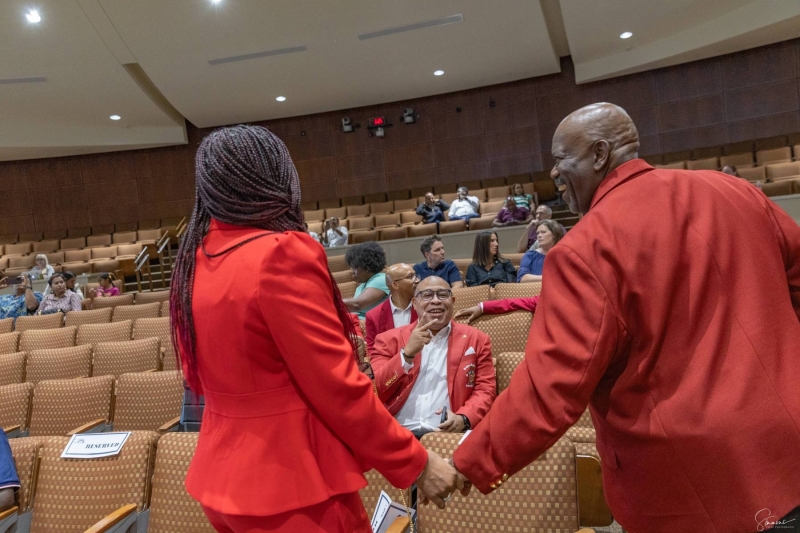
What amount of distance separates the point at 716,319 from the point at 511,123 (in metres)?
10.2

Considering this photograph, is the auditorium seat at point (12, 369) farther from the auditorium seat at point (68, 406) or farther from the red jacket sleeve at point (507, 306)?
the red jacket sleeve at point (507, 306)

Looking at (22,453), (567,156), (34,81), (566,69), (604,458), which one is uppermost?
(34,81)

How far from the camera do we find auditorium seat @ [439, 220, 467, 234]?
26.0 ft

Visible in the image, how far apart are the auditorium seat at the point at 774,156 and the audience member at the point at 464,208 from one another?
4419mm

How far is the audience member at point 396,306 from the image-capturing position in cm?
292

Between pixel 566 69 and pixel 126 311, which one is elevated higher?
pixel 566 69

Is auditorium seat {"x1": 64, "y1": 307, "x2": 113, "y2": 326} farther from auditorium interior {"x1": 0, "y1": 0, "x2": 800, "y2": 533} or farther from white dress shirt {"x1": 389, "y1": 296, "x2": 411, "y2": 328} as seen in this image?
white dress shirt {"x1": 389, "y1": 296, "x2": 411, "y2": 328}

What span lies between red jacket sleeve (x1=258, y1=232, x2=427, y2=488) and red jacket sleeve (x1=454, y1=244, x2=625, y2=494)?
182 millimetres

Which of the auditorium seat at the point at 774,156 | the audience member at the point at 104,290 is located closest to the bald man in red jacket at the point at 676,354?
the audience member at the point at 104,290

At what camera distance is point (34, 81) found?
843 centimetres

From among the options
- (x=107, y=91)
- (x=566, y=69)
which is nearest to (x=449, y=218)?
(x=566, y=69)

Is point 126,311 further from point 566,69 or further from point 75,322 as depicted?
point 566,69

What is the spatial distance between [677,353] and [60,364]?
149 inches

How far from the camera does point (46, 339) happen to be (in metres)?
4.39
